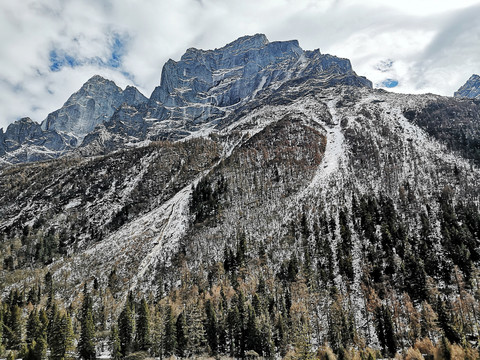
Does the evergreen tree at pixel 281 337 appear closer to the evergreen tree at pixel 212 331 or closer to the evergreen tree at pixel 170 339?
the evergreen tree at pixel 212 331

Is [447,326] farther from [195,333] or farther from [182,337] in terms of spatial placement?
[182,337]

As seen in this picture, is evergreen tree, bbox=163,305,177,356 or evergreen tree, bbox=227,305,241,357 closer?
evergreen tree, bbox=163,305,177,356

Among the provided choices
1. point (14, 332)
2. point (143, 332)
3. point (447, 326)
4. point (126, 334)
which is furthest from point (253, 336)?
point (14, 332)

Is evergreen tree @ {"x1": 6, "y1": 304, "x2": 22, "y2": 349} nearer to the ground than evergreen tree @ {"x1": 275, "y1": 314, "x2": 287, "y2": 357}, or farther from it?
farther from it

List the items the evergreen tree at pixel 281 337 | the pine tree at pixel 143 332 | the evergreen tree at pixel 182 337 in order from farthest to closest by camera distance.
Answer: the pine tree at pixel 143 332 → the evergreen tree at pixel 182 337 → the evergreen tree at pixel 281 337

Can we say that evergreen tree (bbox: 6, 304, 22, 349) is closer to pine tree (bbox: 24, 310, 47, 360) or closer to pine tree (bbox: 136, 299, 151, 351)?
pine tree (bbox: 24, 310, 47, 360)

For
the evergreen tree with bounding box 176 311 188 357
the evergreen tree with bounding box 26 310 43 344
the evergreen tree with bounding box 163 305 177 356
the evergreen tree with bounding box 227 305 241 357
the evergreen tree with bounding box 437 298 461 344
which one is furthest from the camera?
the evergreen tree with bounding box 227 305 241 357

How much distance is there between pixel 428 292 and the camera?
104688mm

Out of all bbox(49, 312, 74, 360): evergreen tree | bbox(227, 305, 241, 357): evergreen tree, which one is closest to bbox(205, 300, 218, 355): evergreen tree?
bbox(227, 305, 241, 357): evergreen tree

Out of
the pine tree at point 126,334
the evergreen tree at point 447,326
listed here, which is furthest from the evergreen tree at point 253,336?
the evergreen tree at point 447,326

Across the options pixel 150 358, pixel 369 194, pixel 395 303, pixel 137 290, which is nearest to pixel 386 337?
pixel 395 303

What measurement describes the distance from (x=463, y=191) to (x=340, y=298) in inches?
4380

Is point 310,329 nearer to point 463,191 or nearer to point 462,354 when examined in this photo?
point 462,354

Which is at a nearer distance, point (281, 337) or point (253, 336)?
point (253, 336)
